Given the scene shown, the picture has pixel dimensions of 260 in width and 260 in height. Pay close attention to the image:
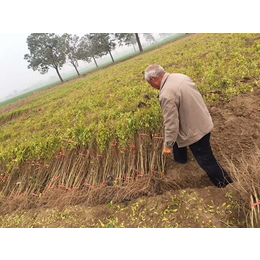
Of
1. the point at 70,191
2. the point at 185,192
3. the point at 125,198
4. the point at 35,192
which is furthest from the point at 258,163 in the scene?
the point at 35,192

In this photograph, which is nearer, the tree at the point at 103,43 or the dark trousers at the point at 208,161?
the dark trousers at the point at 208,161

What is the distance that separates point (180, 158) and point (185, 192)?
0.78 m

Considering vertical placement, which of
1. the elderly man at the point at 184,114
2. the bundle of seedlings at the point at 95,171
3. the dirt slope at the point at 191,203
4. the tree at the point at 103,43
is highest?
the tree at the point at 103,43

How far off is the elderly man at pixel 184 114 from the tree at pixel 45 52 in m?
44.0

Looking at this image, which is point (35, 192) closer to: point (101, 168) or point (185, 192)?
point (101, 168)

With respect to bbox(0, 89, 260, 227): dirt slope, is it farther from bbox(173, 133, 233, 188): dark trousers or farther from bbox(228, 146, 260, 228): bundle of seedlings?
bbox(173, 133, 233, 188): dark trousers

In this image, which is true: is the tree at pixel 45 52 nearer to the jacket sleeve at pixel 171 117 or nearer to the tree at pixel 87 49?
the tree at pixel 87 49

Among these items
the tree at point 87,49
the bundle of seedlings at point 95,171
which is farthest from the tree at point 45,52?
the bundle of seedlings at point 95,171

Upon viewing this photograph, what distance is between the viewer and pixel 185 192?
3137 mm

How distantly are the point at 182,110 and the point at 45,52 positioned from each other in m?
47.0

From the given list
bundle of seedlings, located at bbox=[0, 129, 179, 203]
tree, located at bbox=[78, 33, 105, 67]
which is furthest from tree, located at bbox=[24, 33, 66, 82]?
bundle of seedlings, located at bbox=[0, 129, 179, 203]

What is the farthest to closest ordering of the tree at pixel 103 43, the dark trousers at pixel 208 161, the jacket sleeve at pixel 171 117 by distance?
the tree at pixel 103 43, the dark trousers at pixel 208 161, the jacket sleeve at pixel 171 117

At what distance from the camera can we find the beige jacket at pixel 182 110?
266 cm

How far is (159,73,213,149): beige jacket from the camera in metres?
2.66
